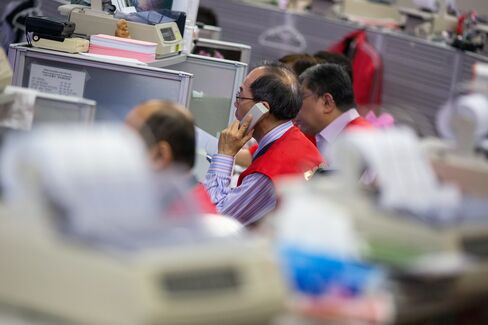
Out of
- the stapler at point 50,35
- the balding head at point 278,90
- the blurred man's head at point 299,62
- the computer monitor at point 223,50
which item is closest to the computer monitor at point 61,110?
the stapler at point 50,35

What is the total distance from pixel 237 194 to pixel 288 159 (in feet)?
0.97

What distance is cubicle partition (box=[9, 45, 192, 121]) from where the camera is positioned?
510 cm

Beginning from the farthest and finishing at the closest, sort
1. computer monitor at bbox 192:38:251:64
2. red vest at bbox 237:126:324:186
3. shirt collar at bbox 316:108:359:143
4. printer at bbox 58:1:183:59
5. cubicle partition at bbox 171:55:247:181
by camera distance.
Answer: computer monitor at bbox 192:38:251:64, cubicle partition at bbox 171:55:247:181, shirt collar at bbox 316:108:359:143, printer at bbox 58:1:183:59, red vest at bbox 237:126:324:186

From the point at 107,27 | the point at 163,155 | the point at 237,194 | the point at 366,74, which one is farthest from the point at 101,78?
the point at 366,74

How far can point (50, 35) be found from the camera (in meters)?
5.14

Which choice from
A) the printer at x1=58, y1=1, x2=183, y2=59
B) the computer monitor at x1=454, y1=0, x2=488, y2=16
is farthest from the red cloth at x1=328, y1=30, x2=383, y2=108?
the printer at x1=58, y1=1, x2=183, y2=59

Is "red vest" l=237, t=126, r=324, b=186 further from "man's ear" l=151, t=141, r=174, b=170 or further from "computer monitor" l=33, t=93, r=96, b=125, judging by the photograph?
"man's ear" l=151, t=141, r=174, b=170

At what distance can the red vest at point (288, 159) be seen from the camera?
5137 mm

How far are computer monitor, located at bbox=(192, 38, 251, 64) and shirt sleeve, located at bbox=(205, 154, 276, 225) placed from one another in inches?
84.2

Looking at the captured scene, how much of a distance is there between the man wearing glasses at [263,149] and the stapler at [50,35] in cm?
77

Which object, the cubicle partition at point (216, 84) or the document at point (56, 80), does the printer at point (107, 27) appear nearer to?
the cubicle partition at point (216, 84)

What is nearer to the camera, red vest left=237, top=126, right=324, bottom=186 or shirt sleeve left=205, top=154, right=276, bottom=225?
A: shirt sleeve left=205, top=154, right=276, bottom=225

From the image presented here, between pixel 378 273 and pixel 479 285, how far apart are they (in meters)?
0.28

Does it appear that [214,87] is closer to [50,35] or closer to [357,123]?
[357,123]
